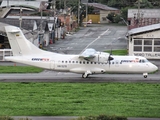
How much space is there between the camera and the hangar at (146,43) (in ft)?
205

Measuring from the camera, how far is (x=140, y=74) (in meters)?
48.2

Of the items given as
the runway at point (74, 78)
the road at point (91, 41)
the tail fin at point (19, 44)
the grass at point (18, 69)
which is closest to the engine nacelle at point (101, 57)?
the runway at point (74, 78)

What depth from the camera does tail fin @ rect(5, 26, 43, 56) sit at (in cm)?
4581

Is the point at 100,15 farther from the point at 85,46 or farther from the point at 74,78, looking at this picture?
the point at 74,78

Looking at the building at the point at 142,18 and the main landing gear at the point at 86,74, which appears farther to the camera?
the building at the point at 142,18

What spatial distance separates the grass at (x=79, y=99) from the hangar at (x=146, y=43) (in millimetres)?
20691

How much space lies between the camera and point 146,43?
206ft

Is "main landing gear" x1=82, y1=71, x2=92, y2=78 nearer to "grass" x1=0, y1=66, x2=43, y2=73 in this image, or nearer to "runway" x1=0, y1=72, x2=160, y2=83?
"runway" x1=0, y1=72, x2=160, y2=83

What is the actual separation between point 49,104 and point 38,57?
44.0 feet

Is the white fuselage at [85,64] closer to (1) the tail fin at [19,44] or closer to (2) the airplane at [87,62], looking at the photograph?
(2) the airplane at [87,62]

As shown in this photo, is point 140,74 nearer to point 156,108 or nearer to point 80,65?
point 80,65

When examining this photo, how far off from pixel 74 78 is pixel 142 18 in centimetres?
5042

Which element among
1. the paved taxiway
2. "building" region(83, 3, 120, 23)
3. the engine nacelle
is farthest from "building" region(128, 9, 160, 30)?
the engine nacelle

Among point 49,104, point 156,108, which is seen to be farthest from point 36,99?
point 156,108
